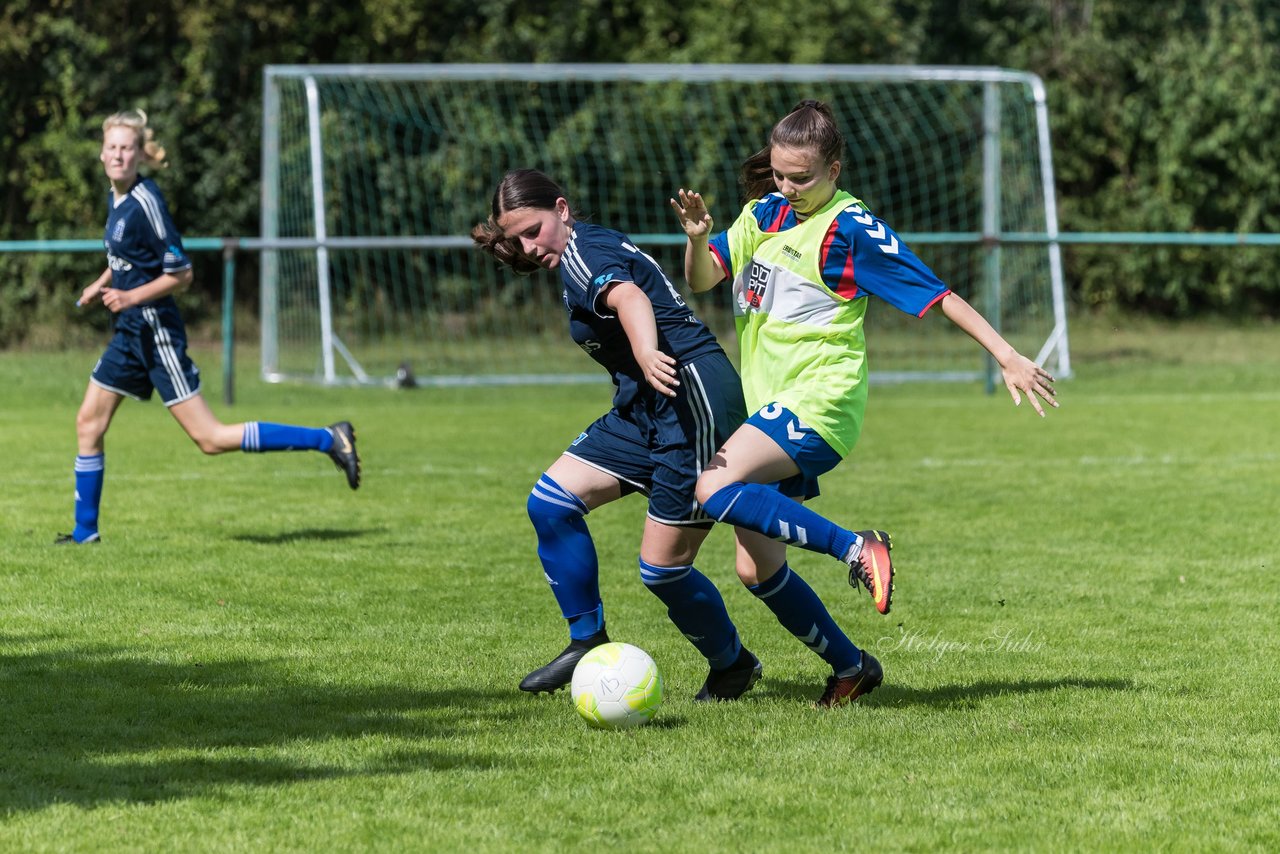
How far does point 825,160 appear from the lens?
4.74 metres

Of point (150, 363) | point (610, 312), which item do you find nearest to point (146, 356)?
point (150, 363)

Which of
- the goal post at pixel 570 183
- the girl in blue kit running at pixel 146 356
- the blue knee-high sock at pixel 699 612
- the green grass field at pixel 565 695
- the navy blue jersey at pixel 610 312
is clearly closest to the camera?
the green grass field at pixel 565 695

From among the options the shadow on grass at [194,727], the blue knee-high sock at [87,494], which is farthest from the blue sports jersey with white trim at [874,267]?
the blue knee-high sock at [87,494]

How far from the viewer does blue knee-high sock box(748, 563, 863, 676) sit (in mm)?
4953

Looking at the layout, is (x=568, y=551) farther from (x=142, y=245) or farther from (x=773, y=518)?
(x=142, y=245)

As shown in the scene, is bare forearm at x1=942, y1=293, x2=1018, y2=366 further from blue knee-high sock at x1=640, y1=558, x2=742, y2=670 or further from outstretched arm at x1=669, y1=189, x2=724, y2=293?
blue knee-high sock at x1=640, y1=558, x2=742, y2=670

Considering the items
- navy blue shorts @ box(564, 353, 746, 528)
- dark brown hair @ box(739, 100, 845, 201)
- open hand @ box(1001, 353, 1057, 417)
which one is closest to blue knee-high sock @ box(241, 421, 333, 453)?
navy blue shorts @ box(564, 353, 746, 528)

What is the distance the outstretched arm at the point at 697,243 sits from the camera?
486 centimetres

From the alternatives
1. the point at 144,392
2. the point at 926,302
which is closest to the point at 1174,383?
the point at 144,392

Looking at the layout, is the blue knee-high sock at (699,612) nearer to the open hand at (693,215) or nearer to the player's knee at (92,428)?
the open hand at (693,215)

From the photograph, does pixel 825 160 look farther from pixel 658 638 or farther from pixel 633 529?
pixel 633 529

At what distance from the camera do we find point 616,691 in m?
4.64

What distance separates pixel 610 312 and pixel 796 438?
0.65 metres

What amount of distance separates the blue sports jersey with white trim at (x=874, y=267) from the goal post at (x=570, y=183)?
12.7 meters
